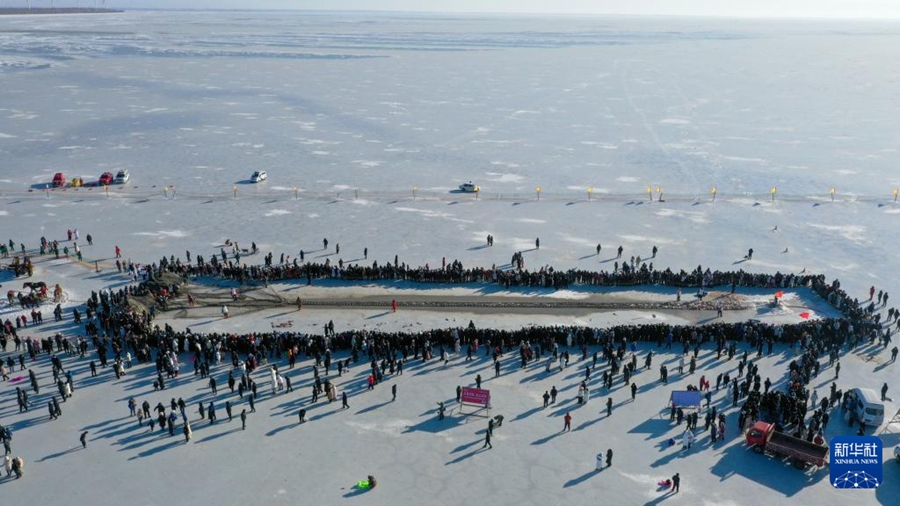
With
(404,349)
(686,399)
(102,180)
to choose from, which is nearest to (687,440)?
(686,399)

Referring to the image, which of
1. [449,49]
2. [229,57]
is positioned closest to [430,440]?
[229,57]

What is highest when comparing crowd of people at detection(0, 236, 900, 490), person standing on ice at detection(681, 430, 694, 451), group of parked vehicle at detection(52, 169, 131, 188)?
group of parked vehicle at detection(52, 169, 131, 188)

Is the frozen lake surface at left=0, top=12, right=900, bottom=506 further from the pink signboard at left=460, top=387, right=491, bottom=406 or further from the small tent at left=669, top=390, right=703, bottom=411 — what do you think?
the small tent at left=669, top=390, right=703, bottom=411

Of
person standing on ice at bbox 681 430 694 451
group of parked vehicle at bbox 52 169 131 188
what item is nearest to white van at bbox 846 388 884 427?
person standing on ice at bbox 681 430 694 451

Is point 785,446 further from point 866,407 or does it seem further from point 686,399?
point 866,407

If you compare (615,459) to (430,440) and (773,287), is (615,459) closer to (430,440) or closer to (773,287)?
(430,440)

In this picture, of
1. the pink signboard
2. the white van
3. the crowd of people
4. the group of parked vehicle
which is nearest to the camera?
the white van
